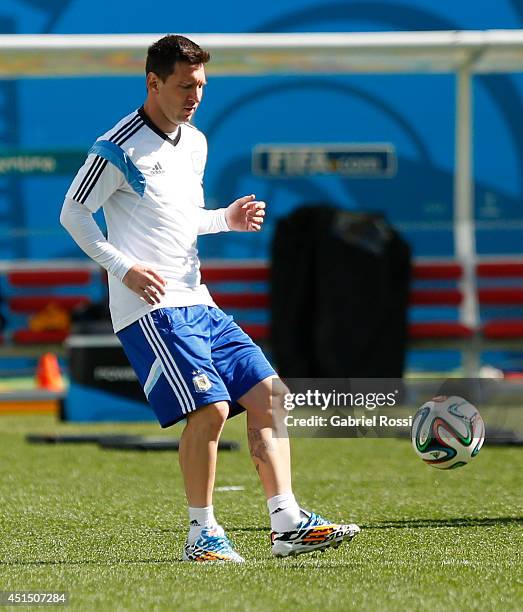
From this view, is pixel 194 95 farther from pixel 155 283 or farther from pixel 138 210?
pixel 155 283

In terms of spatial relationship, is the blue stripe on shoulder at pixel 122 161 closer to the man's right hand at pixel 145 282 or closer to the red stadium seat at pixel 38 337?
the man's right hand at pixel 145 282

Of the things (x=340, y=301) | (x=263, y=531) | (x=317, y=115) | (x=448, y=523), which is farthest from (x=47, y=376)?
(x=448, y=523)

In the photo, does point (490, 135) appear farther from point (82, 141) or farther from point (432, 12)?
point (82, 141)

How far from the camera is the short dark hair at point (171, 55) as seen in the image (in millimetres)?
4719

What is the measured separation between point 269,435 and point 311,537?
378 mm

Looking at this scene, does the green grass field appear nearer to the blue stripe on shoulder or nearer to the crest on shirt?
the crest on shirt

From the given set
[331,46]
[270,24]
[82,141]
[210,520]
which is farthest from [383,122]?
[210,520]

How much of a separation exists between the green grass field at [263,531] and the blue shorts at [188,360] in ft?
1.81

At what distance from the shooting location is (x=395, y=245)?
10.2 m

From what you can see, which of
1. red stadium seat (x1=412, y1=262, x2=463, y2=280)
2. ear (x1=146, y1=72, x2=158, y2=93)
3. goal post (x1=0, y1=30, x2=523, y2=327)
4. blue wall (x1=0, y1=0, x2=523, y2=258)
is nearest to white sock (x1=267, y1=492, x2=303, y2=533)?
ear (x1=146, y1=72, x2=158, y2=93)

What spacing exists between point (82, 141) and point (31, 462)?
5989mm

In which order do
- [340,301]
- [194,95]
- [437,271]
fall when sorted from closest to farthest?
[194,95]
[340,301]
[437,271]

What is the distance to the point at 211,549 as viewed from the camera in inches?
184

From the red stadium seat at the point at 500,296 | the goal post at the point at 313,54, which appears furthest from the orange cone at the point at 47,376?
the red stadium seat at the point at 500,296
